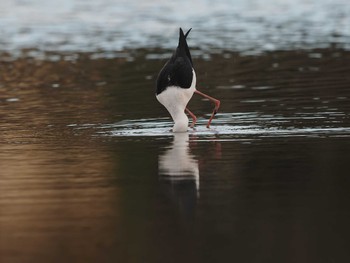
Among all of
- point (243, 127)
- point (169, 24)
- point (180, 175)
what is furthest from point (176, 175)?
point (169, 24)

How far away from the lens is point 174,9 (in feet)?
145

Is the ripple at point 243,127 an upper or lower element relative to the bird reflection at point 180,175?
lower

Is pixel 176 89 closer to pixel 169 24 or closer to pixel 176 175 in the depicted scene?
pixel 176 175

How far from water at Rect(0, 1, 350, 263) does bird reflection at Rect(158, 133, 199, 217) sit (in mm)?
→ 20

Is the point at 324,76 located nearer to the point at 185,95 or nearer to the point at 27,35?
the point at 185,95

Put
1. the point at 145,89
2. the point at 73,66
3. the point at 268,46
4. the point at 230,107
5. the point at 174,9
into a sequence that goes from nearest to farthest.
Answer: the point at 230,107
the point at 145,89
the point at 73,66
the point at 268,46
the point at 174,9

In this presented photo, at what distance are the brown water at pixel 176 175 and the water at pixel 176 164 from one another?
0.06 ft

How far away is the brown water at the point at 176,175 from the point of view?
7930 mm

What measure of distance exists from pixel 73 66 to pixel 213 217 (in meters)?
16.8

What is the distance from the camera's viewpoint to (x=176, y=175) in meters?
10.8

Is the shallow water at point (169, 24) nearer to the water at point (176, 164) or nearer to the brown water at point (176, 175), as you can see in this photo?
the water at point (176, 164)

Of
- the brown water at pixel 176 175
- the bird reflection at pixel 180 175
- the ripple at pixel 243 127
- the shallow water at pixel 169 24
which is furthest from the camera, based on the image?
the shallow water at pixel 169 24

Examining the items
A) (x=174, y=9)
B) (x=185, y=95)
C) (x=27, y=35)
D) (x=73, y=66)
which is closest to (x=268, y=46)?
(x=73, y=66)

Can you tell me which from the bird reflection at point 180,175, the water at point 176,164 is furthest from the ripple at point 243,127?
the bird reflection at point 180,175
